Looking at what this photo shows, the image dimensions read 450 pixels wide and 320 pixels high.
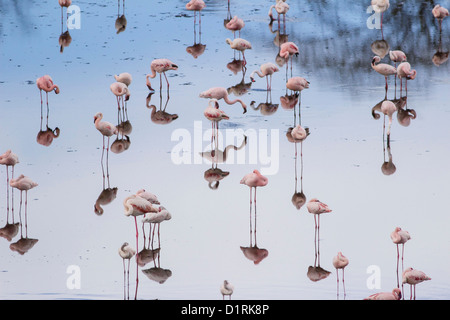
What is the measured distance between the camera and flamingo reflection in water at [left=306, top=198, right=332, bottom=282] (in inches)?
210

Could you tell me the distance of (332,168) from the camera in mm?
6812

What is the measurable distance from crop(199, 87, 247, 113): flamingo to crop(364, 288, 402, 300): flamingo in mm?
3615

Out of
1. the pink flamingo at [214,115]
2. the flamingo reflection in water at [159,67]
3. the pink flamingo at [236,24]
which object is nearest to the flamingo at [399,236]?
the pink flamingo at [214,115]

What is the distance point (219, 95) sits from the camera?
816 centimetres

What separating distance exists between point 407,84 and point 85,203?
12.8 ft

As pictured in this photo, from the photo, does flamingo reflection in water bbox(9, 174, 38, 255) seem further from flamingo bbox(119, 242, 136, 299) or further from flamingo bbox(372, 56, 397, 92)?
flamingo bbox(372, 56, 397, 92)

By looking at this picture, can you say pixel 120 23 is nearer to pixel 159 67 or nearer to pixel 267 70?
pixel 159 67

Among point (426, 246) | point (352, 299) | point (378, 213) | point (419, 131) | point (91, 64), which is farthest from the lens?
point (91, 64)

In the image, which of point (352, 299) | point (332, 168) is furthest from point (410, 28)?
point (352, 299)

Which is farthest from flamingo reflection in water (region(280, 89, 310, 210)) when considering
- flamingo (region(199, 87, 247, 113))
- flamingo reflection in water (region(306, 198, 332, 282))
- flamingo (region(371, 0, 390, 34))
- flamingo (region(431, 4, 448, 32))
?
flamingo (region(431, 4, 448, 32))

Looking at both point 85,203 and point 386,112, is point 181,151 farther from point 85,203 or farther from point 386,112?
point 386,112

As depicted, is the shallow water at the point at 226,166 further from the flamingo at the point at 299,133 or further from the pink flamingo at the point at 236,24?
the pink flamingo at the point at 236,24

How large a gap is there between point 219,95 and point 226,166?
4.45ft
